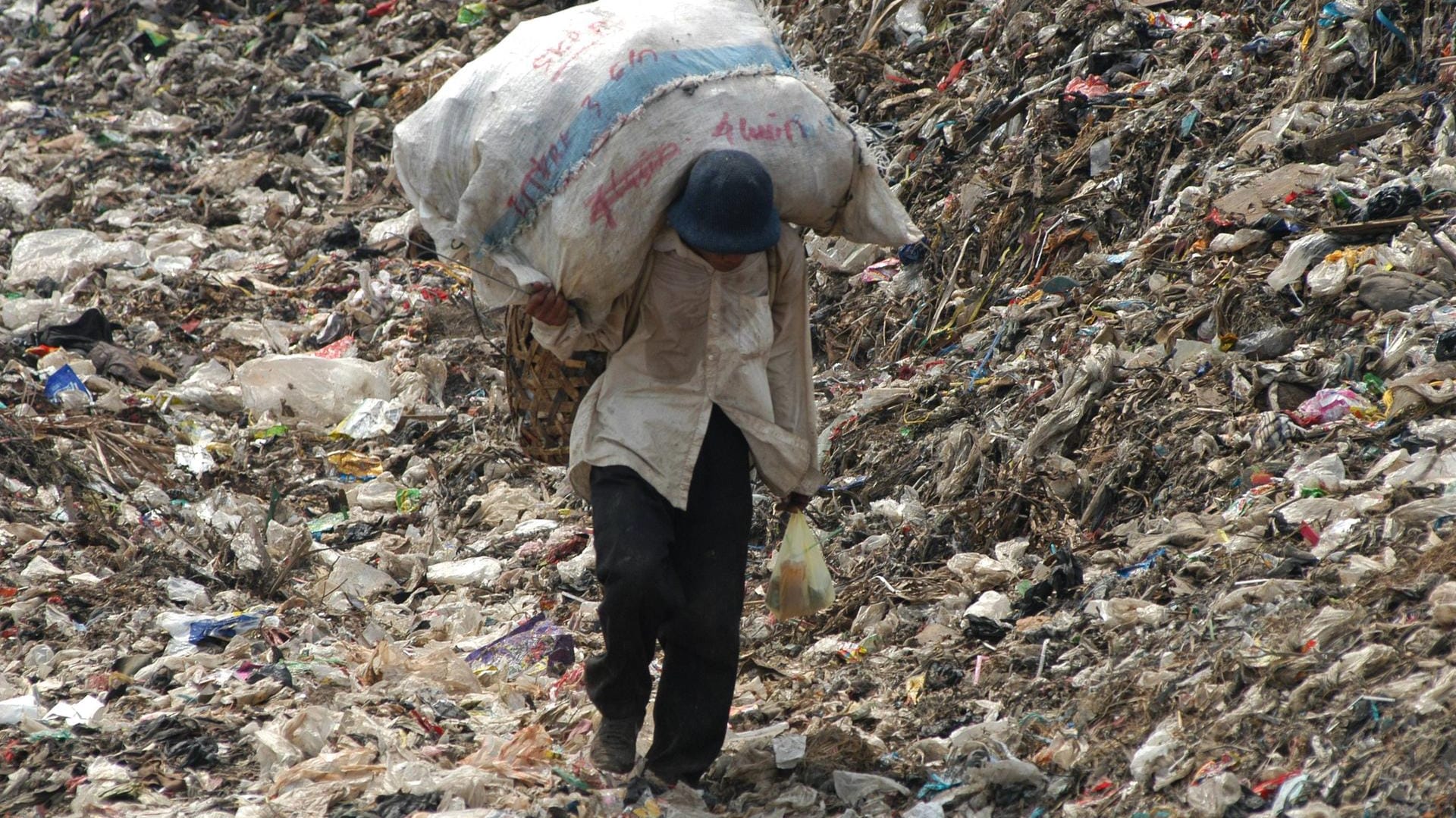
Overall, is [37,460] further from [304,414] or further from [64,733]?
[64,733]

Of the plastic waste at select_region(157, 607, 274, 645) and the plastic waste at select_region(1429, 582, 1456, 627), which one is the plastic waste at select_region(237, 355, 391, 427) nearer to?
the plastic waste at select_region(157, 607, 274, 645)

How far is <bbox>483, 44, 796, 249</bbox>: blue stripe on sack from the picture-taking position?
10.5ft

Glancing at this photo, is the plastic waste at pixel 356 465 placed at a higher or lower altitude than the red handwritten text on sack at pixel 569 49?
lower

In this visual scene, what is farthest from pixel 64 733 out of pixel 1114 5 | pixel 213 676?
pixel 1114 5

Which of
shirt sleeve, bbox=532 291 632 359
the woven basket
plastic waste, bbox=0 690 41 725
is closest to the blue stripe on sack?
shirt sleeve, bbox=532 291 632 359

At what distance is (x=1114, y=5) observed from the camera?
22.9 ft

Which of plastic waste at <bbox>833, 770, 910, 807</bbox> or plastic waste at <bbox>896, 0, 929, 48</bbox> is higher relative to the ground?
plastic waste at <bbox>896, 0, 929, 48</bbox>

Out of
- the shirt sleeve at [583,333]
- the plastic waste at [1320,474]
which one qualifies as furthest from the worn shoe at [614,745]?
the plastic waste at [1320,474]

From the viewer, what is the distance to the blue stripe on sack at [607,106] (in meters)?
3.21

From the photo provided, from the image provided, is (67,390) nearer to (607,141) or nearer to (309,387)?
(309,387)

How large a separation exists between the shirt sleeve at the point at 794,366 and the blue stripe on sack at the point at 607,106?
430 millimetres

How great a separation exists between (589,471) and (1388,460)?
→ 219cm

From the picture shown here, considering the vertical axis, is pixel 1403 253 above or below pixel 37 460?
above

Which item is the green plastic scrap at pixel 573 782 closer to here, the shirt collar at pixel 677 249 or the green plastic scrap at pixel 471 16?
the shirt collar at pixel 677 249
